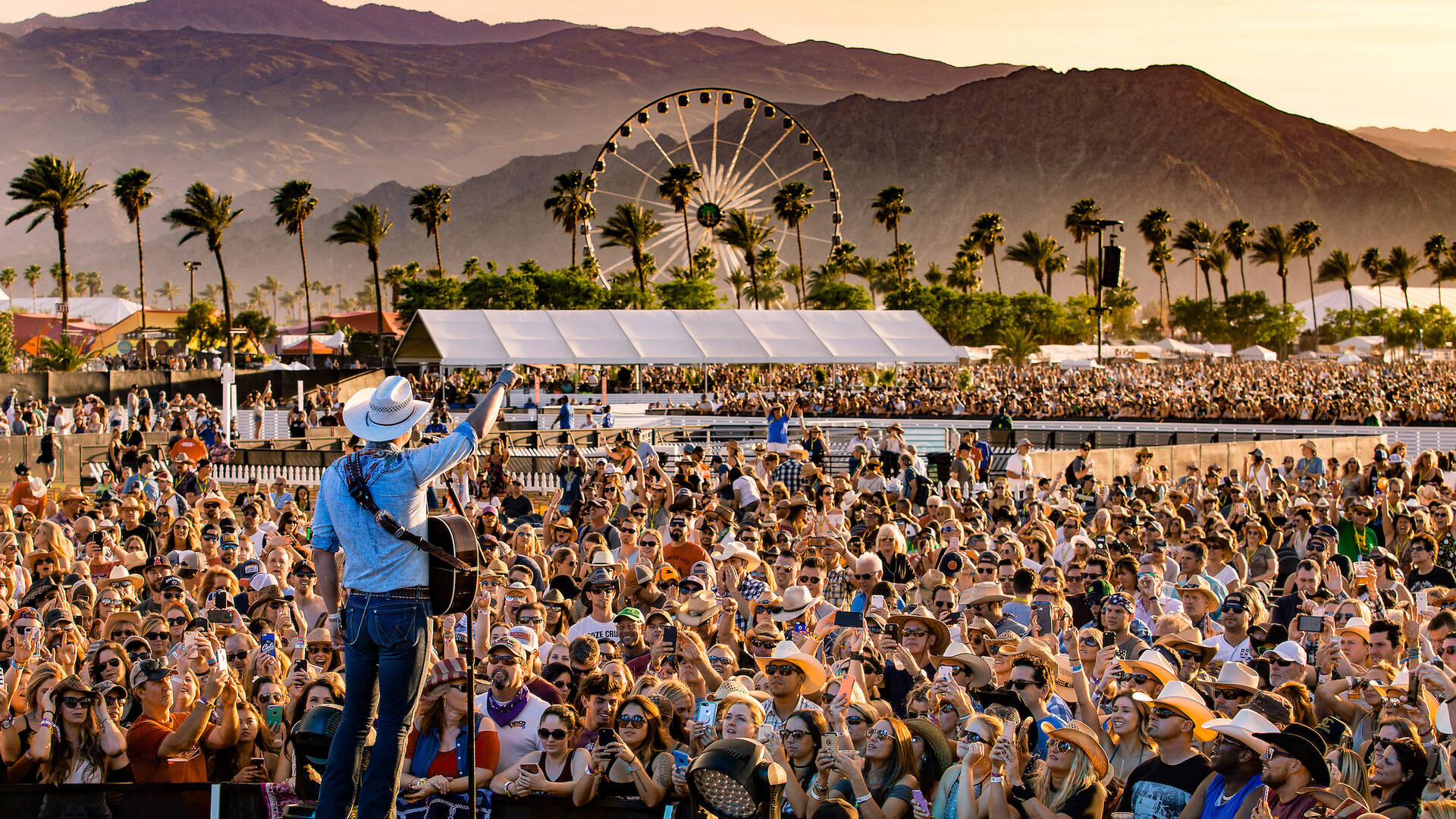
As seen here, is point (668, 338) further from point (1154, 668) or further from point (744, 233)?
point (744, 233)

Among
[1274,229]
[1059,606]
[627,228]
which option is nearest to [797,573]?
[1059,606]

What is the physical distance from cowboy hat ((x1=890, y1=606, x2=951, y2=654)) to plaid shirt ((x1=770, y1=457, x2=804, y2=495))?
32.8 ft

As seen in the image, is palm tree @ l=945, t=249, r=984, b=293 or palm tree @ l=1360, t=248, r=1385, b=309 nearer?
palm tree @ l=945, t=249, r=984, b=293

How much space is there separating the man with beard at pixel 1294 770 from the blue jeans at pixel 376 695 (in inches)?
115

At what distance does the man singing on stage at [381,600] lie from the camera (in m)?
4.31

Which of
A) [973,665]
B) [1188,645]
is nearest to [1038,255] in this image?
[1188,645]

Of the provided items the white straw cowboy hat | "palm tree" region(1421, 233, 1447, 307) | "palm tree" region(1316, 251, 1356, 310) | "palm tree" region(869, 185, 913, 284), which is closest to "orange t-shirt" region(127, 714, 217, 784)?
the white straw cowboy hat

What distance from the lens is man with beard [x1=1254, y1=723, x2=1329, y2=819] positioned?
170 inches

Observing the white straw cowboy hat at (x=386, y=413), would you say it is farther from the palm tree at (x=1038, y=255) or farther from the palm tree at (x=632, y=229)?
the palm tree at (x=1038, y=255)

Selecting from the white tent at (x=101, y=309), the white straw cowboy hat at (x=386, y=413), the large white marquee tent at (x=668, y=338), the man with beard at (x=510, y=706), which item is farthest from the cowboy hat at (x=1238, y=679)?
the white tent at (x=101, y=309)

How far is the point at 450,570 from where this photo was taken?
4352 mm

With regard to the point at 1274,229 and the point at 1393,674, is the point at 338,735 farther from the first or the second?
the point at 1274,229

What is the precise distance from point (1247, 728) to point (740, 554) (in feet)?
16.0

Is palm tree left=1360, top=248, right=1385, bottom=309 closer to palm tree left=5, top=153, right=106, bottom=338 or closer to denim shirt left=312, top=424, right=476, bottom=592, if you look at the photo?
palm tree left=5, top=153, right=106, bottom=338
